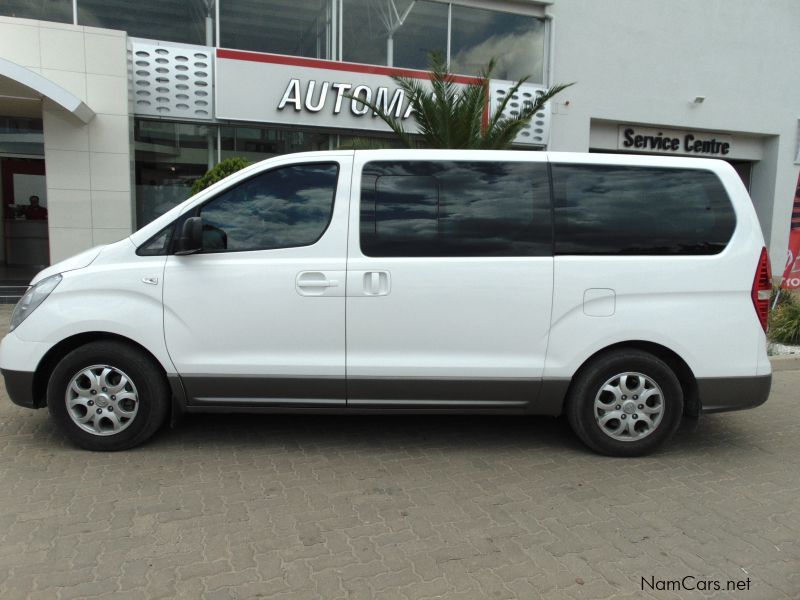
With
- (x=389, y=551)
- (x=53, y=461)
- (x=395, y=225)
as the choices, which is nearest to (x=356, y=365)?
(x=395, y=225)

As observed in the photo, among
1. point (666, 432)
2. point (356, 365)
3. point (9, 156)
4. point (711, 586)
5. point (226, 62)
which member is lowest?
point (711, 586)

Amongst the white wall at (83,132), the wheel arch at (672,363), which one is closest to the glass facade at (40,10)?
the white wall at (83,132)

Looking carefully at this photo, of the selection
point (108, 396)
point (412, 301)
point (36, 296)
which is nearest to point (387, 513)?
point (412, 301)

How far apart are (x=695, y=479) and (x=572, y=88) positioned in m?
12.6

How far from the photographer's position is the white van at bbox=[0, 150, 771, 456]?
3.91 m

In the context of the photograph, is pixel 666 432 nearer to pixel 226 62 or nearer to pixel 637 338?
pixel 637 338

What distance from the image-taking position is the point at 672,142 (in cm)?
1620

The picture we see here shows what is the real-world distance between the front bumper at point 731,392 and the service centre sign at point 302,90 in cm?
906

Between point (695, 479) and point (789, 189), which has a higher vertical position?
point (789, 189)

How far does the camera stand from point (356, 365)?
13.0ft

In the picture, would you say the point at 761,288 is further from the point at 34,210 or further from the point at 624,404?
the point at 34,210

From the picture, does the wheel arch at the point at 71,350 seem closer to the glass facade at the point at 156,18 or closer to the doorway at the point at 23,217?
the glass facade at the point at 156,18

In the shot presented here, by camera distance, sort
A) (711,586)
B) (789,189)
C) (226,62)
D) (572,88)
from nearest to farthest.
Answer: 1. (711,586)
2. (226,62)
3. (572,88)
4. (789,189)

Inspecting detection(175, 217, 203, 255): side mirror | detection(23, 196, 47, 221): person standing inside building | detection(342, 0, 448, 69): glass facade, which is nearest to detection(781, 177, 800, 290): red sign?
detection(342, 0, 448, 69): glass facade
